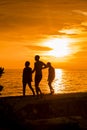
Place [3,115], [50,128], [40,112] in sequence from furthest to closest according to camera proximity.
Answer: [40,112] → [3,115] → [50,128]

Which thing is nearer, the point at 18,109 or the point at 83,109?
the point at 18,109

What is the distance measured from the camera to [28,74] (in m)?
21.9

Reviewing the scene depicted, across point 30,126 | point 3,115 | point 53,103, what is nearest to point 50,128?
point 30,126

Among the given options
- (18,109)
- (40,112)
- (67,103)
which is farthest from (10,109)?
(67,103)

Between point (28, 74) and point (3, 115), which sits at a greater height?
point (28, 74)

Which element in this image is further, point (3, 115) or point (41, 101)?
point (41, 101)

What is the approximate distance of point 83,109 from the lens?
22609 mm

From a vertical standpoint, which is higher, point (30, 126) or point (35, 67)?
point (35, 67)

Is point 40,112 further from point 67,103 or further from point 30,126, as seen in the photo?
point 30,126

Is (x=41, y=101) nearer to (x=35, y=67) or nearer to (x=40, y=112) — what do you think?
Answer: (x=40, y=112)

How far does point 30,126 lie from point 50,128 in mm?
864

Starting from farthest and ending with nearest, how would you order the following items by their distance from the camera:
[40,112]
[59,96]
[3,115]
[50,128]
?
[59,96]
[40,112]
[3,115]
[50,128]

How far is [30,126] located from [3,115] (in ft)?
12.1

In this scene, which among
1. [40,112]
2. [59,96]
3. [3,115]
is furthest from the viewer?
[59,96]
